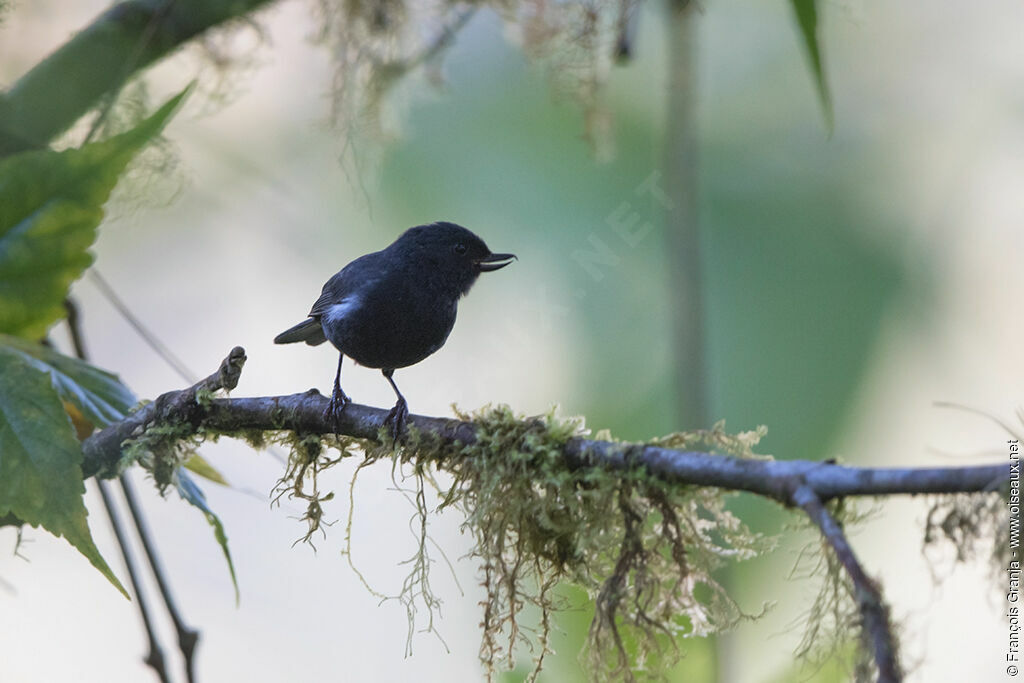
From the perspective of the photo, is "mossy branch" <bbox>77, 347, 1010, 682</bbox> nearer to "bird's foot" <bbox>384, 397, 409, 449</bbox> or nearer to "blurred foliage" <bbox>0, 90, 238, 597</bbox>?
"bird's foot" <bbox>384, 397, 409, 449</bbox>

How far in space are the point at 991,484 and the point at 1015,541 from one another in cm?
19

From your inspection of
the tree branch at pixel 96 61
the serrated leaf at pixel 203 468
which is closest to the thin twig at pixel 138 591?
the serrated leaf at pixel 203 468

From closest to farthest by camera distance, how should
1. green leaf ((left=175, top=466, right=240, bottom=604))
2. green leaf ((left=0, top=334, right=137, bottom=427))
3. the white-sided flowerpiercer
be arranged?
1. green leaf ((left=175, top=466, right=240, bottom=604))
2. green leaf ((left=0, top=334, right=137, bottom=427))
3. the white-sided flowerpiercer

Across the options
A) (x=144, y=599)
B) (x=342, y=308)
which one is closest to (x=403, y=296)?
(x=342, y=308)

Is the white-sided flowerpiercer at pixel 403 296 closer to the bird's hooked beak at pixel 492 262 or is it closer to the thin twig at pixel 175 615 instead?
the bird's hooked beak at pixel 492 262

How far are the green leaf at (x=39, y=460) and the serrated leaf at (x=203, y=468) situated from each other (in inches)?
12.2

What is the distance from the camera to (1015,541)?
3.41 ft

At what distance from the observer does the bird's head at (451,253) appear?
106 inches

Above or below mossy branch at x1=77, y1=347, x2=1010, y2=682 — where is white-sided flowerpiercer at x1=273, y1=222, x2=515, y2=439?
above

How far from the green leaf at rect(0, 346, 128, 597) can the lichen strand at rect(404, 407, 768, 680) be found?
560 millimetres

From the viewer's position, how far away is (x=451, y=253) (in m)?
2.73

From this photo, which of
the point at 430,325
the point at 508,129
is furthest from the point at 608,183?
the point at 430,325

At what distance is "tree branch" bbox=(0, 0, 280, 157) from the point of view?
1.88 meters

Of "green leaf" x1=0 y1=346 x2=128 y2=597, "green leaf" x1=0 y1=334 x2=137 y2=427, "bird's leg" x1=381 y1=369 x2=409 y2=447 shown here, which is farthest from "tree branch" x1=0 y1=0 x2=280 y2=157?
Result: "bird's leg" x1=381 y1=369 x2=409 y2=447
